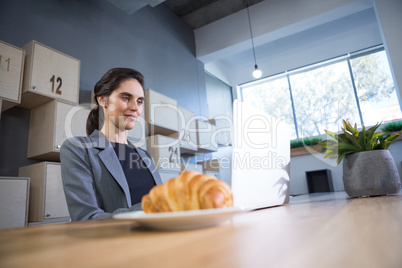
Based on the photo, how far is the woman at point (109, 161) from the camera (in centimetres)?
118

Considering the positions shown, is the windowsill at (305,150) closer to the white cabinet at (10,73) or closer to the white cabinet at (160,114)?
the white cabinet at (160,114)

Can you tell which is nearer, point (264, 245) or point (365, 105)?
point (264, 245)

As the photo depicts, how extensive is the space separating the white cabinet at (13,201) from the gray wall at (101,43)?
1.42 feet

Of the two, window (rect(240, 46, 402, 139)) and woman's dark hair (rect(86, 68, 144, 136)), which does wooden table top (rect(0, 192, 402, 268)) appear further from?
window (rect(240, 46, 402, 139))

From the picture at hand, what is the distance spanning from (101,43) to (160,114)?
3.63 feet

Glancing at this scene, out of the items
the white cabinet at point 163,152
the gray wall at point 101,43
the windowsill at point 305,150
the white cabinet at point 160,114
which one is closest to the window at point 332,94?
the windowsill at point 305,150

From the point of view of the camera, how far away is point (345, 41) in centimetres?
564

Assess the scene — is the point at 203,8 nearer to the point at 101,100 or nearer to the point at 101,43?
the point at 101,43

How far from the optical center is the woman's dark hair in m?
1.64

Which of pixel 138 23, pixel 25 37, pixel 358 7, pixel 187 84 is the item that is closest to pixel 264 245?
pixel 25 37

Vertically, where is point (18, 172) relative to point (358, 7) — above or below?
below

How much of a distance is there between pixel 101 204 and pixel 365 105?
5.66 metres

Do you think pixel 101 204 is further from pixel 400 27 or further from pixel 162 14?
pixel 400 27

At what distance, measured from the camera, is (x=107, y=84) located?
1.63 meters
